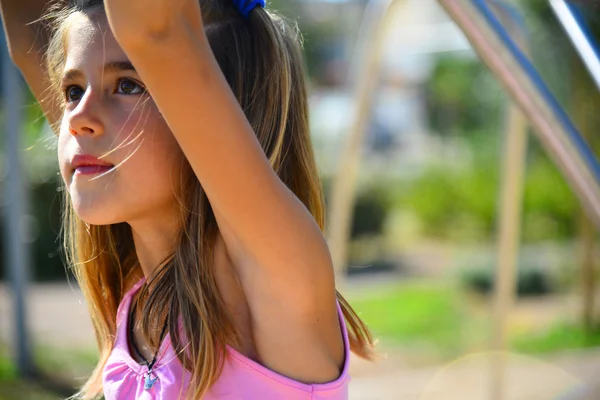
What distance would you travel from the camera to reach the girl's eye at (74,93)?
123cm

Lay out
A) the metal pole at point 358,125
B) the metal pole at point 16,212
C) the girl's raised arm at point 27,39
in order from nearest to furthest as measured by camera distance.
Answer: the girl's raised arm at point 27,39 → the metal pole at point 358,125 → the metal pole at point 16,212

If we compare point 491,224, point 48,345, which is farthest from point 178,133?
point 491,224

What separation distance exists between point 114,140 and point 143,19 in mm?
301

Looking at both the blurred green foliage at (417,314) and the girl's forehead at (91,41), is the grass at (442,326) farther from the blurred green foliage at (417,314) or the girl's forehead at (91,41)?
the girl's forehead at (91,41)

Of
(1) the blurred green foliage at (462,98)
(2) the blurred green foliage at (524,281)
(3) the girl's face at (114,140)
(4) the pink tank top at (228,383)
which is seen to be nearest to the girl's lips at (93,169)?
(3) the girl's face at (114,140)

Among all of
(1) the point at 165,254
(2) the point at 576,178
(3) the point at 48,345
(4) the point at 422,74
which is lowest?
(3) the point at 48,345

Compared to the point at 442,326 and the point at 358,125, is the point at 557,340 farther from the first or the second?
the point at 358,125

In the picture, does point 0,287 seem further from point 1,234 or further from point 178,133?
point 178,133

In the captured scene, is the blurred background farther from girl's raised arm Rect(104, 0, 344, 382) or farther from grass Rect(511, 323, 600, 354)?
girl's raised arm Rect(104, 0, 344, 382)

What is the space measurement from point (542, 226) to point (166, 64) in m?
7.89

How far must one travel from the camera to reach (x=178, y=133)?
96 cm

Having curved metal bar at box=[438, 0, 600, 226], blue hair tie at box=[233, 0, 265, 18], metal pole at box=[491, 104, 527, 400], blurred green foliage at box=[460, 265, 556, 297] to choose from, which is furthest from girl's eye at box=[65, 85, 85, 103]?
blurred green foliage at box=[460, 265, 556, 297]

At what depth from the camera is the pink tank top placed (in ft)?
3.71

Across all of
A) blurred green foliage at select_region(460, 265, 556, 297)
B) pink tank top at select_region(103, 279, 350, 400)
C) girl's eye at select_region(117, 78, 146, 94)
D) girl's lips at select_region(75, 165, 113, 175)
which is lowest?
blurred green foliage at select_region(460, 265, 556, 297)
